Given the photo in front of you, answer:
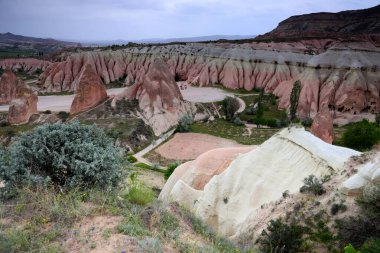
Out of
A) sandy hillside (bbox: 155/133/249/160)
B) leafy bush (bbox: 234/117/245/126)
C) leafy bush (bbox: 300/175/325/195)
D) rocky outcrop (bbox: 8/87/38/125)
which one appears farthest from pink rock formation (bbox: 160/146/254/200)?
rocky outcrop (bbox: 8/87/38/125)

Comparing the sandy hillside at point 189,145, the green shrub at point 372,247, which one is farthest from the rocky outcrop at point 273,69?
the green shrub at point 372,247

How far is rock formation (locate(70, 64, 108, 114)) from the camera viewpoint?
38.9 meters

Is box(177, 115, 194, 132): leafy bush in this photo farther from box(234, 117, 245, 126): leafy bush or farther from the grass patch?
box(234, 117, 245, 126): leafy bush

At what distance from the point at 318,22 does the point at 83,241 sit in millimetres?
114025

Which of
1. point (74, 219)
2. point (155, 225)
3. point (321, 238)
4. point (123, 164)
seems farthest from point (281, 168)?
point (74, 219)

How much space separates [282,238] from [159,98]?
31.1 meters

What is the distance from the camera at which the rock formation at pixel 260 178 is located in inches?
457

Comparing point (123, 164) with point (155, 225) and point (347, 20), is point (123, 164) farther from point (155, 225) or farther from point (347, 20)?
point (347, 20)

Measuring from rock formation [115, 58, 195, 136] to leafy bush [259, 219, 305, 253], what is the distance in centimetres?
2750

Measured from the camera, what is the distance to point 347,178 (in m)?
10.0

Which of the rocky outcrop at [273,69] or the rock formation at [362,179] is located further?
the rocky outcrop at [273,69]

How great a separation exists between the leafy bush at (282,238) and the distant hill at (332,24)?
86140 millimetres

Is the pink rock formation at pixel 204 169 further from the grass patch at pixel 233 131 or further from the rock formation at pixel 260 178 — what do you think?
the grass patch at pixel 233 131

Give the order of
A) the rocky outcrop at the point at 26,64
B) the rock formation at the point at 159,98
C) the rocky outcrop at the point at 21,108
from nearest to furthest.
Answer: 1. the rock formation at the point at 159,98
2. the rocky outcrop at the point at 21,108
3. the rocky outcrop at the point at 26,64
